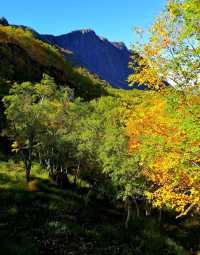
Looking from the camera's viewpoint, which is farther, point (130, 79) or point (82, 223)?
point (82, 223)

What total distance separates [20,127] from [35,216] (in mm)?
11611

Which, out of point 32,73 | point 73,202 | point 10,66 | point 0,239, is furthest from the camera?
point 32,73

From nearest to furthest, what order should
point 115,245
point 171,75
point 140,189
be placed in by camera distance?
point 171,75
point 115,245
point 140,189

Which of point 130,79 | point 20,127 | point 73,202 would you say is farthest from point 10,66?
point 130,79

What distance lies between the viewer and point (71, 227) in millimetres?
32250

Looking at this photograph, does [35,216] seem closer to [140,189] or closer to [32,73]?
[140,189]

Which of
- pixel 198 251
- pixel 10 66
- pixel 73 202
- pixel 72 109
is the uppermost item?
pixel 10 66

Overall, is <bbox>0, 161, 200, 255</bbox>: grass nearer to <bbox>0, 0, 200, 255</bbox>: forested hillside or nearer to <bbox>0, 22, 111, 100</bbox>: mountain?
<bbox>0, 0, 200, 255</bbox>: forested hillside

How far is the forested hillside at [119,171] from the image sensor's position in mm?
17172

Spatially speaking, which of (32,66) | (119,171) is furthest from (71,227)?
(32,66)

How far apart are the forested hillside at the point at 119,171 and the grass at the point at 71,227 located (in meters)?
0.10

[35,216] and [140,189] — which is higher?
[140,189]

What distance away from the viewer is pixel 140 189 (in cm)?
3581

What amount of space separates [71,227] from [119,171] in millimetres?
6972
